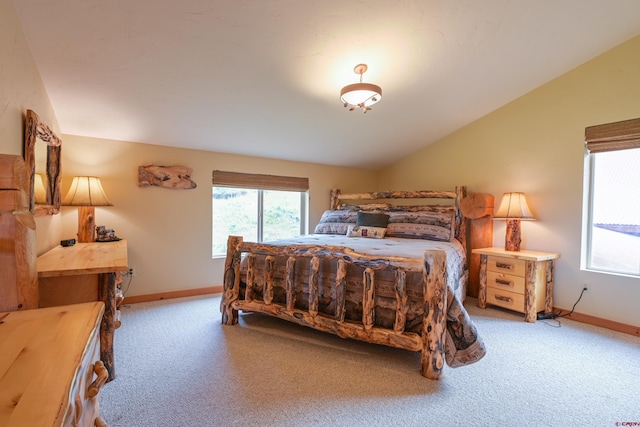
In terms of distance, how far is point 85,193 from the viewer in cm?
287

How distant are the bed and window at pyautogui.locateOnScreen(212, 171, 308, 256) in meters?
1.11

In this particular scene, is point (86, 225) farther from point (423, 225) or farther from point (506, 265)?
point (506, 265)

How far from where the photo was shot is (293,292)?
256 centimetres

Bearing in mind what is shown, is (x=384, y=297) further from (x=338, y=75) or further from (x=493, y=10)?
(x=493, y=10)

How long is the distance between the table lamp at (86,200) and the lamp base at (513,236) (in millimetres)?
4193

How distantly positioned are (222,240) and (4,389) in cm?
347

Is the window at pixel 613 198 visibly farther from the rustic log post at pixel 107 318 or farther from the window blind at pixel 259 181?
the rustic log post at pixel 107 318

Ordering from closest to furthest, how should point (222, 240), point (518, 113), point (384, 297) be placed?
point (384, 297)
point (518, 113)
point (222, 240)

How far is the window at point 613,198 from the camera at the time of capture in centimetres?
276

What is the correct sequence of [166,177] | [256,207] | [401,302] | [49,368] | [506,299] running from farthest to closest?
[256,207] → [166,177] → [506,299] → [401,302] → [49,368]

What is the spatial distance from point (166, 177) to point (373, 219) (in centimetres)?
253

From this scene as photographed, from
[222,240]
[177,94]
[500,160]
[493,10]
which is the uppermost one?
[493,10]

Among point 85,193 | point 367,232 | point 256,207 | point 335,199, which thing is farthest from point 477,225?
point 85,193

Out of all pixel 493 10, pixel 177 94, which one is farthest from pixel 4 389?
pixel 493 10
